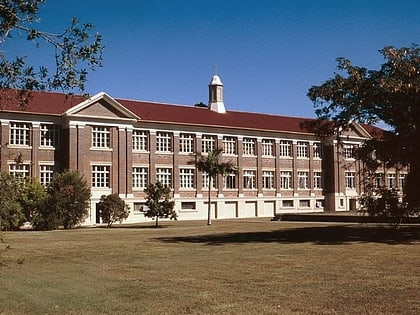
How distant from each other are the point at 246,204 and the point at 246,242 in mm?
38776

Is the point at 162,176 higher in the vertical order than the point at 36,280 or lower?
higher

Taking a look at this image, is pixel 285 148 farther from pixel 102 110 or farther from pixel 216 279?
pixel 216 279

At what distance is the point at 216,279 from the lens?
15898 mm

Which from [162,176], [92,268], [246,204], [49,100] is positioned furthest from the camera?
[246,204]

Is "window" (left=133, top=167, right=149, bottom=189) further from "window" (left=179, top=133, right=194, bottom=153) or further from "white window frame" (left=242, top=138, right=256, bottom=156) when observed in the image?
"white window frame" (left=242, top=138, right=256, bottom=156)

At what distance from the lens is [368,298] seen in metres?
12.6

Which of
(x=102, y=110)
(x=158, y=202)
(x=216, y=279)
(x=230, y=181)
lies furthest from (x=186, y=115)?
(x=216, y=279)

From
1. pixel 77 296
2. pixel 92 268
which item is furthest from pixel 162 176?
pixel 77 296

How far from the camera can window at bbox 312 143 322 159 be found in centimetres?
7362

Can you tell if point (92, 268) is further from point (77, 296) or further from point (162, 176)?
point (162, 176)

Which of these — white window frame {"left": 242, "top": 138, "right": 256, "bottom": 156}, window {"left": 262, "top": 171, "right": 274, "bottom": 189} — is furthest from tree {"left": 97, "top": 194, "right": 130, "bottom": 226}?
window {"left": 262, "top": 171, "right": 274, "bottom": 189}

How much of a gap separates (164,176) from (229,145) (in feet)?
29.2

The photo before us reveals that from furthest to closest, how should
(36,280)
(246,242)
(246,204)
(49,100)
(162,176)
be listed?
(246,204)
(162,176)
(49,100)
(246,242)
(36,280)

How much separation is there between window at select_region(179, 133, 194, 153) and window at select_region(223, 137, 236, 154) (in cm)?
408
